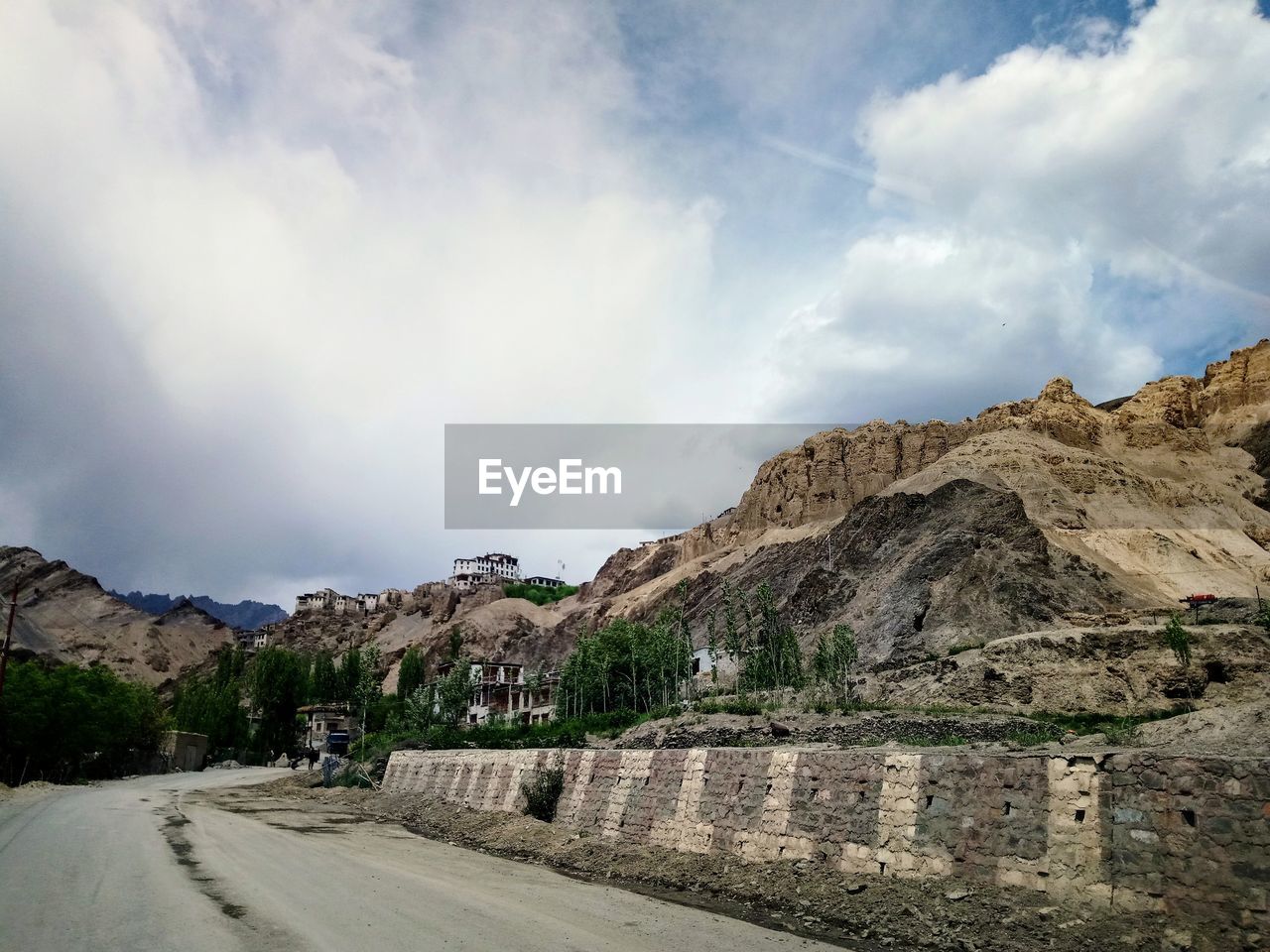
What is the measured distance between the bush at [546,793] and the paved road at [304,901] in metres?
2.60

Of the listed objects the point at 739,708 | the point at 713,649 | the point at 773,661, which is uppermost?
the point at 713,649

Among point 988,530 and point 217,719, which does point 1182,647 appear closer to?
point 988,530

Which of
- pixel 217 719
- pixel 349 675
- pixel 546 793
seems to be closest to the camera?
pixel 546 793

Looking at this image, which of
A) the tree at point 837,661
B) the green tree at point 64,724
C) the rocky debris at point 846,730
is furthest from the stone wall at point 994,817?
the green tree at point 64,724

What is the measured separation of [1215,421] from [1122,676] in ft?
329

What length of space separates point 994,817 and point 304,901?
1126 cm

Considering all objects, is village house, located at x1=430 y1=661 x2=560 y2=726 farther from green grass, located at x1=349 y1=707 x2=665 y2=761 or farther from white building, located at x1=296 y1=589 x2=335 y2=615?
white building, located at x1=296 y1=589 x2=335 y2=615

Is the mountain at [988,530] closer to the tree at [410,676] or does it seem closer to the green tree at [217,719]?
the tree at [410,676]

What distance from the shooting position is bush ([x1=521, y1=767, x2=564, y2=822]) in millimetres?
21844

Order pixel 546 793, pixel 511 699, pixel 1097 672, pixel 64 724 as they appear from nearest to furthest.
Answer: pixel 546 793 → pixel 1097 672 → pixel 64 724 → pixel 511 699

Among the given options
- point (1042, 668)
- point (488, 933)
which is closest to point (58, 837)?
point (488, 933)

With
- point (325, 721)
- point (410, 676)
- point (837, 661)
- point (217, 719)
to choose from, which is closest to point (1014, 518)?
point (837, 661)

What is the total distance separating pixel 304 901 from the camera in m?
12.6

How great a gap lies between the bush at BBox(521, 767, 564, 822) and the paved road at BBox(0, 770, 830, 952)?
2.60 metres
